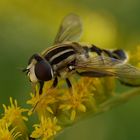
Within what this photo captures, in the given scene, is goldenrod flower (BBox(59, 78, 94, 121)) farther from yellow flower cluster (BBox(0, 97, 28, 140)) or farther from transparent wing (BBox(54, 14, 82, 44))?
transparent wing (BBox(54, 14, 82, 44))

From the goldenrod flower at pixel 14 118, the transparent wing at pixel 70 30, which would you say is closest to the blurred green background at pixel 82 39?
the transparent wing at pixel 70 30

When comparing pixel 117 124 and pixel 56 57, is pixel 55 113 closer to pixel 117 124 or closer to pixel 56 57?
pixel 56 57

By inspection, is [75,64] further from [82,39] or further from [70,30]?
[82,39]

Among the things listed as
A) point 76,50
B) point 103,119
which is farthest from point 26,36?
point 76,50

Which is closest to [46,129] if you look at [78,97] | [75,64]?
[78,97]

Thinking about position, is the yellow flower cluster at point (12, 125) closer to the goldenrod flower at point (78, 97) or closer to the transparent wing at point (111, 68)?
the goldenrod flower at point (78, 97)

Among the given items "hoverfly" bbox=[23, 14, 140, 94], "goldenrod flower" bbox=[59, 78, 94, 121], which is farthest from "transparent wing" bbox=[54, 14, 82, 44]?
"goldenrod flower" bbox=[59, 78, 94, 121]
